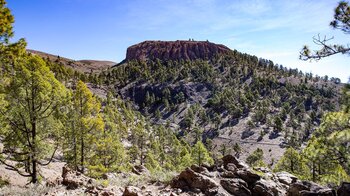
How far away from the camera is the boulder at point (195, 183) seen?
39.8 feet

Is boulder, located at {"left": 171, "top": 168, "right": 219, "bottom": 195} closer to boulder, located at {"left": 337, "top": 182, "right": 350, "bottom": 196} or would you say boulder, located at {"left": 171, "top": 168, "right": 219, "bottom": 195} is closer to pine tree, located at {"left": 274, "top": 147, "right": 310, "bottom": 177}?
boulder, located at {"left": 337, "top": 182, "right": 350, "bottom": 196}

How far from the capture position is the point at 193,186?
40.4ft

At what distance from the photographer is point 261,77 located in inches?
6496

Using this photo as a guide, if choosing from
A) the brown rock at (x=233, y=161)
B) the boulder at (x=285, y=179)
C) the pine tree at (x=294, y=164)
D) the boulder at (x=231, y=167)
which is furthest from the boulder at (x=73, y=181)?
the pine tree at (x=294, y=164)

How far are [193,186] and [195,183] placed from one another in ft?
0.54

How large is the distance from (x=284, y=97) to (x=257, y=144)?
56.4 metres

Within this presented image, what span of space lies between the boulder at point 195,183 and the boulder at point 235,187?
69 centimetres

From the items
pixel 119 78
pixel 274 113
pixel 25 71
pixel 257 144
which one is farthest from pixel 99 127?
pixel 119 78

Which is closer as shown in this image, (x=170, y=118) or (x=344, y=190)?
(x=344, y=190)

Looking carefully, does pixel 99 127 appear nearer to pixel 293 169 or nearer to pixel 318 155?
pixel 318 155

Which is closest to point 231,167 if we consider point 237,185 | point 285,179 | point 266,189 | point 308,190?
point 237,185

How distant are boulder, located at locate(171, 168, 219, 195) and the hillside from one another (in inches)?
2903

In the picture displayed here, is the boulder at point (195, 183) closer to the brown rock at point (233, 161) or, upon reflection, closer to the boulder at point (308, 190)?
the brown rock at point (233, 161)

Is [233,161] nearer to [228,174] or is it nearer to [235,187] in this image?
[228,174]
